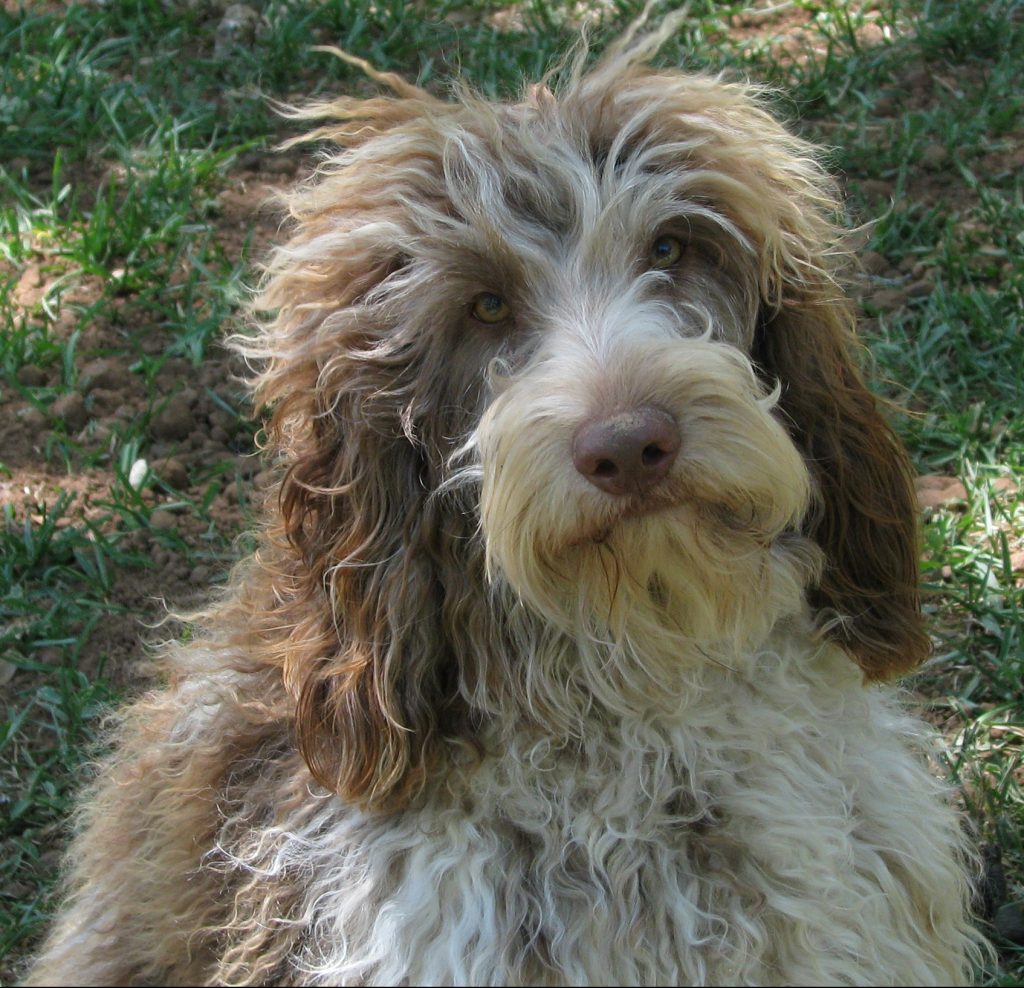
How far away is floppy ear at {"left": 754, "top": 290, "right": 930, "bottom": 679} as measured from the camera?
119 inches

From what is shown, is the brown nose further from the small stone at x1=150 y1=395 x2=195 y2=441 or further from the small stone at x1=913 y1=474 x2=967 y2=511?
the small stone at x1=150 y1=395 x2=195 y2=441

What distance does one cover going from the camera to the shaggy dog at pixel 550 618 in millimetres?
2824

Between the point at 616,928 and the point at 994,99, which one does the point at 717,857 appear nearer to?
the point at 616,928

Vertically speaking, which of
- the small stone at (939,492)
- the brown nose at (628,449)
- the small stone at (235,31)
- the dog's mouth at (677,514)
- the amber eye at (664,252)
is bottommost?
the small stone at (235,31)

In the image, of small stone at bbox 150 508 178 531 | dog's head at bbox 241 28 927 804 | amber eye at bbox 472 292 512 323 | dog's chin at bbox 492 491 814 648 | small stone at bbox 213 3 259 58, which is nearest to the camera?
dog's chin at bbox 492 491 814 648

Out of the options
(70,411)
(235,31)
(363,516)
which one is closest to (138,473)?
(70,411)

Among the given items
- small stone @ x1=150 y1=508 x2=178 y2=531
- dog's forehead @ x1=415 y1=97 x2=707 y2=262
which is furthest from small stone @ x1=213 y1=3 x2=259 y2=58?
dog's forehead @ x1=415 y1=97 x2=707 y2=262

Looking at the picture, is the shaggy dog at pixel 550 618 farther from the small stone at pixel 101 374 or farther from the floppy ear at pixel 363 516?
the small stone at pixel 101 374

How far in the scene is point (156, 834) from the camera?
3176 mm

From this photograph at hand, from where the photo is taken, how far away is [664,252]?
2928 millimetres

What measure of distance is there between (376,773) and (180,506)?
2.07 m

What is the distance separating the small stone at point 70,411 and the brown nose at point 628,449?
277cm

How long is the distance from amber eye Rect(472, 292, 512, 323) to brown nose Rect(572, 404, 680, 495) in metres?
0.41

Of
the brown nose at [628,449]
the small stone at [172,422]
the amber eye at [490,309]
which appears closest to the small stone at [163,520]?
the small stone at [172,422]
